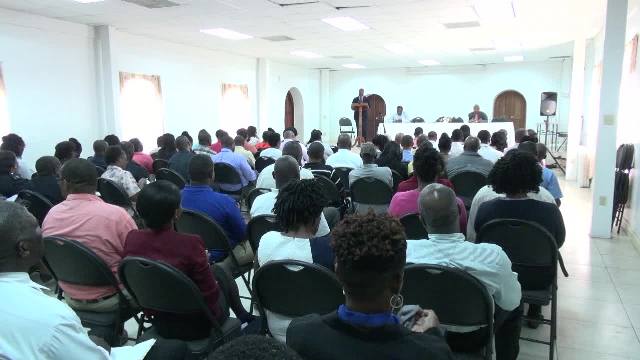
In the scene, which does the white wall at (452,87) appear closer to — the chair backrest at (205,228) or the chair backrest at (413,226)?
the chair backrest at (413,226)

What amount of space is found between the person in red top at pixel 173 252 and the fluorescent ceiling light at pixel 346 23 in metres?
6.61

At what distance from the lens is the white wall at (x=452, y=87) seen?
16.2m

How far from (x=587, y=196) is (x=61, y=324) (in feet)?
29.2

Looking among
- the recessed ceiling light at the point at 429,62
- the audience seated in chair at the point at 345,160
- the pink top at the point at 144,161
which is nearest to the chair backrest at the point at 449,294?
the audience seated in chair at the point at 345,160

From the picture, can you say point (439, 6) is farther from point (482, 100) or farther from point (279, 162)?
point (482, 100)

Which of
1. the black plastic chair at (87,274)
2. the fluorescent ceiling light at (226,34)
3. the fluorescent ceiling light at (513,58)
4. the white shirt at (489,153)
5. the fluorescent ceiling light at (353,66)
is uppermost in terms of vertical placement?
the fluorescent ceiling light at (513,58)

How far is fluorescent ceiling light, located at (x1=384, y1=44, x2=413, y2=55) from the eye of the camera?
1183 centimetres

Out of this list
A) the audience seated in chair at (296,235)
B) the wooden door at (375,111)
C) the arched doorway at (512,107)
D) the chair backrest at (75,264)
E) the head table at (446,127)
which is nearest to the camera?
the audience seated in chair at (296,235)

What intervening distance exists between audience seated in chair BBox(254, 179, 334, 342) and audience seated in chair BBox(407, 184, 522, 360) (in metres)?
0.40

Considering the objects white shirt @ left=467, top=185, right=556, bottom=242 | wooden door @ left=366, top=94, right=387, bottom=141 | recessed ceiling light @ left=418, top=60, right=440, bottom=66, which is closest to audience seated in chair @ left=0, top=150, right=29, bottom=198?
white shirt @ left=467, top=185, right=556, bottom=242

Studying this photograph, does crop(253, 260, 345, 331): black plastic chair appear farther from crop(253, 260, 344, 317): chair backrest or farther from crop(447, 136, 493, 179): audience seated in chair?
crop(447, 136, 493, 179): audience seated in chair

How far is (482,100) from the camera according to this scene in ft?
55.9

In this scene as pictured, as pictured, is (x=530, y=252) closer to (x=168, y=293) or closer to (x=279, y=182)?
(x=279, y=182)

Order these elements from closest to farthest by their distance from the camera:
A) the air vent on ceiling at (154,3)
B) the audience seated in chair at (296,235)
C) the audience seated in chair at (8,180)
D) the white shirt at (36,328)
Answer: the white shirt at (36,328) → the audience seated in chair at (296,235) → the audience seated in chair at (8,180) → the air vent on ceiling at (154,3)
